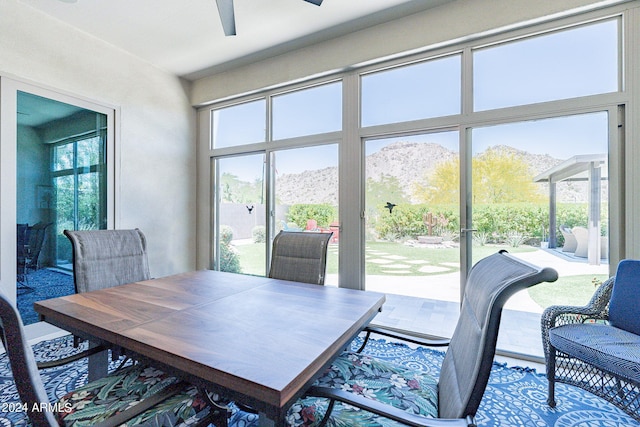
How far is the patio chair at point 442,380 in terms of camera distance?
803 millimetres

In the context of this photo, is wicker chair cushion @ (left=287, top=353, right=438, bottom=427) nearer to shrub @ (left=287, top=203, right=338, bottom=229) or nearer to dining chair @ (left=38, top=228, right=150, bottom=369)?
dining chair @ (left=38, top=228, right=150, bottom=369)

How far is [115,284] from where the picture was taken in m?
2.11

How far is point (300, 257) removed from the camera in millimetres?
2285

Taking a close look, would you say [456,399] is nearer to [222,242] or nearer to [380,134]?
[380,134]

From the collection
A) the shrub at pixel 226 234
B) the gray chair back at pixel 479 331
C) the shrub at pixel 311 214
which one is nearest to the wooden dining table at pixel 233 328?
the gray chair back at pixel 479 331

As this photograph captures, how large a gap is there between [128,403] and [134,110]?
135 inches

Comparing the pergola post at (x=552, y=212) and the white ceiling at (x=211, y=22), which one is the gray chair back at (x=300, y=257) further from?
the white ceiling at (x=211, y=22)

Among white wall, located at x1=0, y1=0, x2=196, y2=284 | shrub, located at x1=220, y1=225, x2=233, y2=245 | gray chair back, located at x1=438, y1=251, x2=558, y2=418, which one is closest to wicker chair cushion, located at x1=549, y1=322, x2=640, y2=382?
gray chair back, located at x1=438, y1=251, x2=558, y2=418

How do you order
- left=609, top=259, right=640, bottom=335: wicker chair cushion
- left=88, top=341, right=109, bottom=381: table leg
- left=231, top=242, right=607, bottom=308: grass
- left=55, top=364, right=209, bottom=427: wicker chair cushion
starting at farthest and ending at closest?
left=231, top=242, right=607, bottom=308: grass
left=609, top=259, right=640, bottom=335: wicker chair cushion
left=88, top=341, right=109, bottom=381: table leg
left=55, top=364, right=209, bottom=427: wicker chair cushion

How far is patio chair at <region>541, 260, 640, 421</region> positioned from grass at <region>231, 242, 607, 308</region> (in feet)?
1.49

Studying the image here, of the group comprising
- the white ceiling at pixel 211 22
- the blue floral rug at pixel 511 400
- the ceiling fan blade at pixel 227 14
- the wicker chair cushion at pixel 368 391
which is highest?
the white ceiling at pixel 211 22

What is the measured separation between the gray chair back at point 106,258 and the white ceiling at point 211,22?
2.06 metres

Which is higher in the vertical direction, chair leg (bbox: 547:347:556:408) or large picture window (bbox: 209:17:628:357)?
large picture window (bbox: 209:17:628:357)

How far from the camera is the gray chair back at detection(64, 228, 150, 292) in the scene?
1.93 metres
